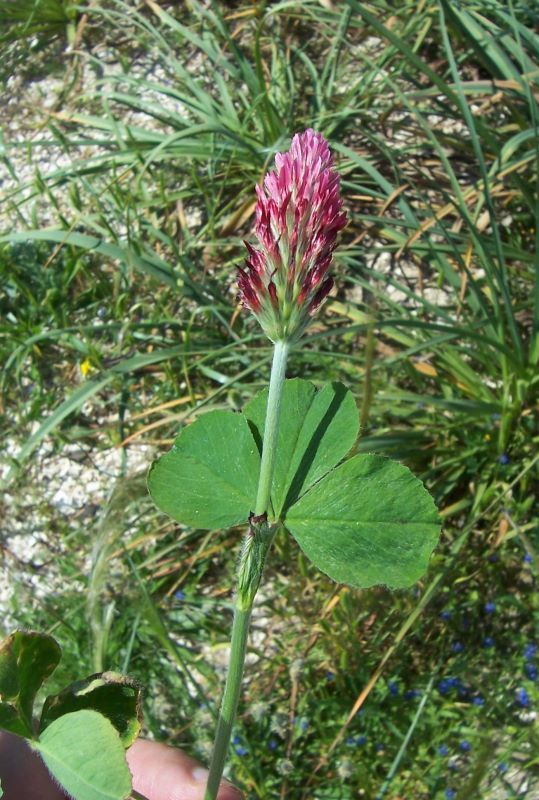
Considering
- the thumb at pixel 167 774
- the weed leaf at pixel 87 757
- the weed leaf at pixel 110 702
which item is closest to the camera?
the weed leaf at pixel 87 757

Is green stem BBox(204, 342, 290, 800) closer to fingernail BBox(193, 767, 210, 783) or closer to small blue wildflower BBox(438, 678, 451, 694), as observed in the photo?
fingernail BBox(193, 767, 210, 783)

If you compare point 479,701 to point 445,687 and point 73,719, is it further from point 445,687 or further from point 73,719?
point 73,719

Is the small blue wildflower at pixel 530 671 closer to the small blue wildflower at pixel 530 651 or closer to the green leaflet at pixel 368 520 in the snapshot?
the small blue wildflower at pixel 530 651

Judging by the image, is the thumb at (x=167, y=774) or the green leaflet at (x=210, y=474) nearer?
the green leaflet at (x=210, y=474)

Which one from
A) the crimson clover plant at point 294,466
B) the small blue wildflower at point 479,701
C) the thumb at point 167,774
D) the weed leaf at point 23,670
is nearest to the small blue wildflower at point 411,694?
the small blue wildflower at point 479,701

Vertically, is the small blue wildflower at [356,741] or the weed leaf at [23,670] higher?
the weed leaf at [23,670]

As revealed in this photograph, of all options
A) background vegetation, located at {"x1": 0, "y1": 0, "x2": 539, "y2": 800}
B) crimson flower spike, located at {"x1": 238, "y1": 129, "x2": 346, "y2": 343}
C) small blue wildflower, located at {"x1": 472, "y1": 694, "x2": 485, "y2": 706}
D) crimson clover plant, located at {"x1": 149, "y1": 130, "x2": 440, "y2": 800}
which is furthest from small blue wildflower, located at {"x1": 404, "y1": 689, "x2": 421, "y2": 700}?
crimson flower spike, located at {"x1": 238, "y1": 129, "x2": 346, "y2": 343}
